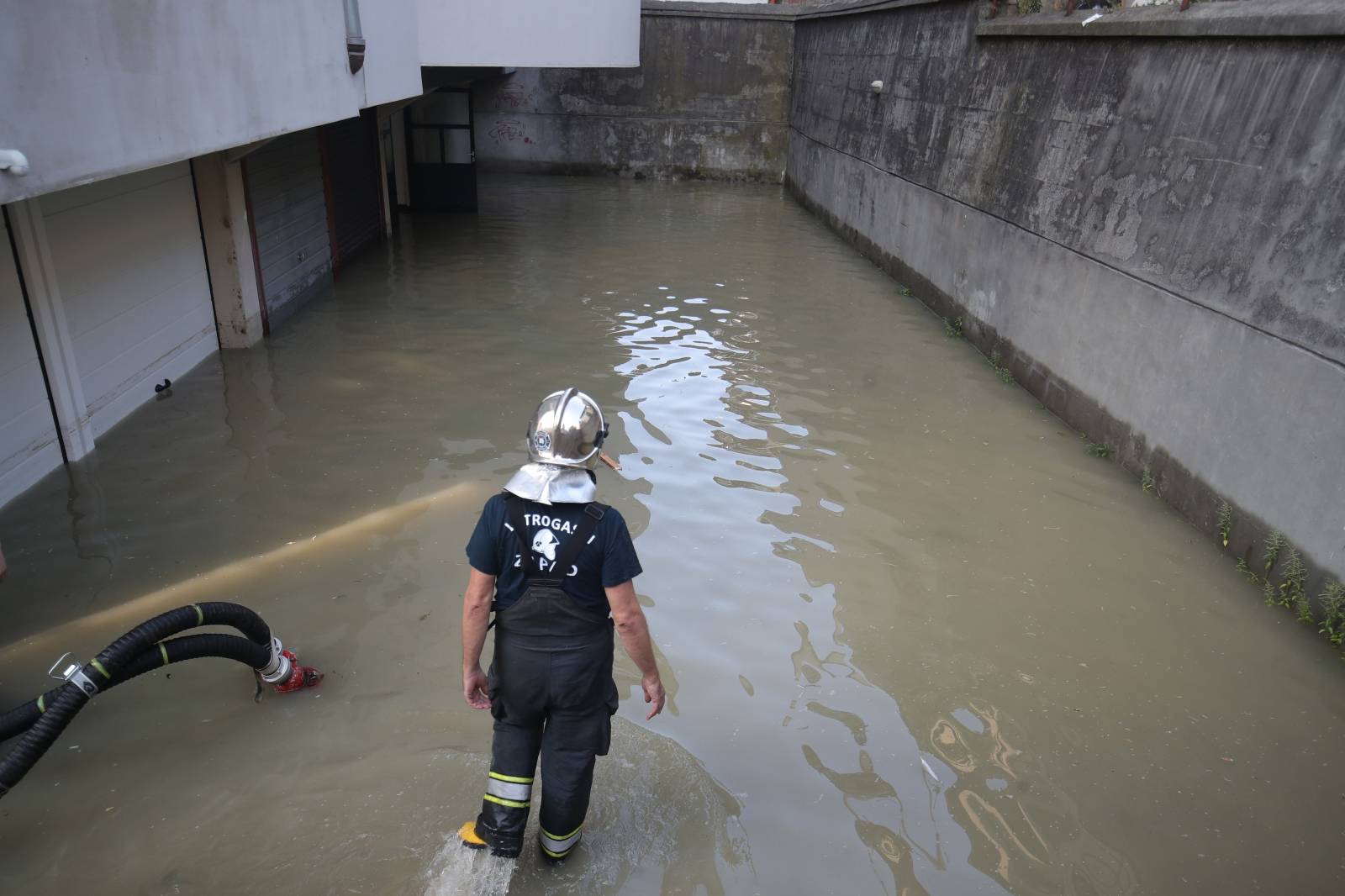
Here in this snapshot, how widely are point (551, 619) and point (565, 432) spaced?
0.62m

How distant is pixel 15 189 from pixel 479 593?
2382 mm

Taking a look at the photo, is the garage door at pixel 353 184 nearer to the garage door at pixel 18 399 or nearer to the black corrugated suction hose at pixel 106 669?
the garage door at pixel 18 399

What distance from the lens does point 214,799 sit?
143 inches

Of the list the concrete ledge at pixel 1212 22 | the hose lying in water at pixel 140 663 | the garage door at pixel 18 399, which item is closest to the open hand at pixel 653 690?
the hose lying in water at pixel 140 663

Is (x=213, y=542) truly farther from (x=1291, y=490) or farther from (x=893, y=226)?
(x=893, y=226)

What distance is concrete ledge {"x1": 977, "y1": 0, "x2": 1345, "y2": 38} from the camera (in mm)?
5434

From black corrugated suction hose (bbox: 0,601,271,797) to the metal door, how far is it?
14.2 m

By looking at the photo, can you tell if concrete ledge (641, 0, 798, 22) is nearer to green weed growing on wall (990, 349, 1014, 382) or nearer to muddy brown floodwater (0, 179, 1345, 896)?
green weed growing on wall (990, 349, 1014, 382)

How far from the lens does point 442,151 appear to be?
55.1 ft

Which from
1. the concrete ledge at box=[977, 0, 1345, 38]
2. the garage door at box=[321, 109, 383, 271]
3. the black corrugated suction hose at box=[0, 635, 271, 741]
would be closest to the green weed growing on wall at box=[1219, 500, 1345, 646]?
the concrete ledge at box=[977, 0, 1345, 38]

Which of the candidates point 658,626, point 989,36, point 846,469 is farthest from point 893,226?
point 658,626

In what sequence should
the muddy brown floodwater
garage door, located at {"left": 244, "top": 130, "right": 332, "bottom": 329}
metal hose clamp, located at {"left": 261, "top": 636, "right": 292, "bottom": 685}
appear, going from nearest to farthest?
the muddy brown floodwater, metal hose clamp, located at {"left": 261, "top": 636, "right": 292, "bottom": 685}, garage door, located at {"left": 244, "top": 130, "right": 332, "bottom": 329}

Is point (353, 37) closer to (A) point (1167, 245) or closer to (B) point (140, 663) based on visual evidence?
(B) point (140, 663)

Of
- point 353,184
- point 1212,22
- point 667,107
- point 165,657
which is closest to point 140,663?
point 165,657
